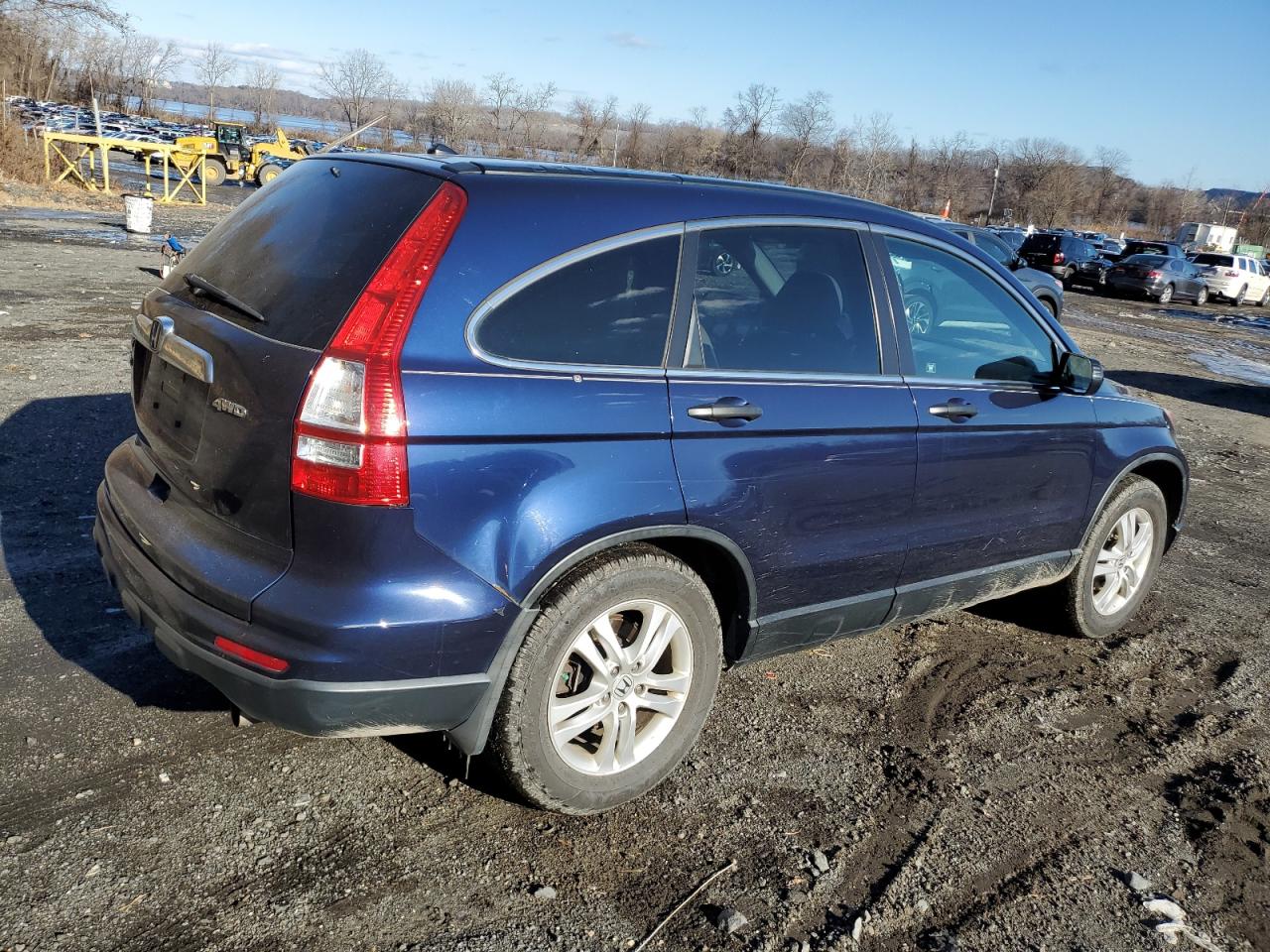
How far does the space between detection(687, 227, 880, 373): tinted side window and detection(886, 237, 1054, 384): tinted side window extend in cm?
31

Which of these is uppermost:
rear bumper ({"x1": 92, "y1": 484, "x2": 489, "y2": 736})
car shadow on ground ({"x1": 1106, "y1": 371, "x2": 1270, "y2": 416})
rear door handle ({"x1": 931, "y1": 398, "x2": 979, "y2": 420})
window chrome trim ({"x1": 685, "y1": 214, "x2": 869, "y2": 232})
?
window chrome trim ({"x1": 685, "y1": 214, "x2": 869, "y2": 232})

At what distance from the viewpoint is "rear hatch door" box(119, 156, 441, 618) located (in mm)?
2645

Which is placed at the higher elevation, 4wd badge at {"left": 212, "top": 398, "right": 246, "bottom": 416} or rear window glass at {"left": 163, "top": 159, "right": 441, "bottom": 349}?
rear window glass at {"left": 163, "top": 159, "right": 441, "bottom": 349}

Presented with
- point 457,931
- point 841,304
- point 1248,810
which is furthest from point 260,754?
point 1248,810

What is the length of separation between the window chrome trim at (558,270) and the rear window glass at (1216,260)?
3671 cm

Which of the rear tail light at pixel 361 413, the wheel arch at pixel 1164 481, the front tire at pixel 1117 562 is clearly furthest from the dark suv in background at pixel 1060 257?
the rear tail light at pixel 361 413

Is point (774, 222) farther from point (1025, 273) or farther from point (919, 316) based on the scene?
point (1025, 273)

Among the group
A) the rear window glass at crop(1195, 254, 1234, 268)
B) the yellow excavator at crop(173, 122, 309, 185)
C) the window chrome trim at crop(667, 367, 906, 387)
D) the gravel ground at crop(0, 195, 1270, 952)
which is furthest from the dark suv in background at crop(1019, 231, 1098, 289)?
the window chrome trim at crop(667, 367, 906, 387)

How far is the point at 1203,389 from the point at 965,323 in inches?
462

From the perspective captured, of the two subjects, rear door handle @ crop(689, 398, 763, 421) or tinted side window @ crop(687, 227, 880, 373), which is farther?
tinted side window @ crop(687, 227, 880, 373)

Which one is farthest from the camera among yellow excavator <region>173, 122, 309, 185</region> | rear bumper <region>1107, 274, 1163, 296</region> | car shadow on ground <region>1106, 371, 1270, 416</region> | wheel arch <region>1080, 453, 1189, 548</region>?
yellow excavator <region>173, 122, 309, 185</region>

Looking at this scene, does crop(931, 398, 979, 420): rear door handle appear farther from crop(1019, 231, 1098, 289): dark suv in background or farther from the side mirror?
crop(1019, 231, 1098, 289): dark suv in background

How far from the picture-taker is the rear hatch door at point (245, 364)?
8.68 ft

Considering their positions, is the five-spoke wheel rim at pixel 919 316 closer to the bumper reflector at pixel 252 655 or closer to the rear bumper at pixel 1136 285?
the bumper reflector at pixel 252 655
